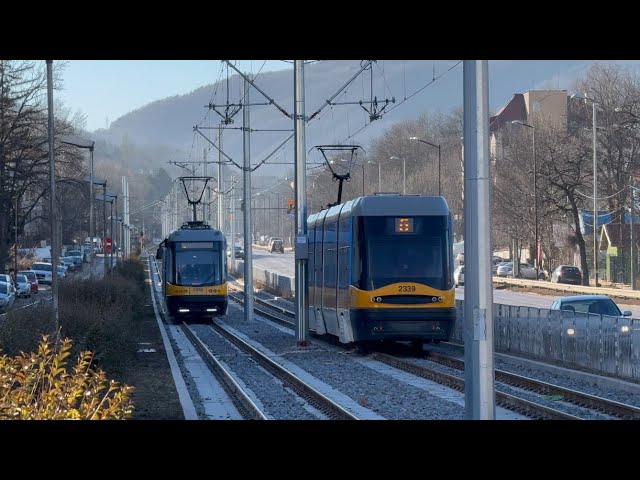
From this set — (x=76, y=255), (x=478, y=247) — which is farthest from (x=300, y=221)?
(x=76, y=255)

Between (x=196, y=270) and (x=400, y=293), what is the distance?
18.4 meters

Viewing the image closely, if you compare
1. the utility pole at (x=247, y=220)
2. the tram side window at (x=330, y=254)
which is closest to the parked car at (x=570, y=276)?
the utility pole at (x=247, y=220)

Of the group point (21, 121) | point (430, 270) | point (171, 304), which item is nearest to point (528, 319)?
point (430, 270)

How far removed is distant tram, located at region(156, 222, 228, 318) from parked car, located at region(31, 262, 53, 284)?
3735cm

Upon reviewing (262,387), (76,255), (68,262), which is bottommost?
(262,387)

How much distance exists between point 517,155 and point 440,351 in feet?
132

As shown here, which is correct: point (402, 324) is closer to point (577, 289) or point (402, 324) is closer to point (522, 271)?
point (577, 289)

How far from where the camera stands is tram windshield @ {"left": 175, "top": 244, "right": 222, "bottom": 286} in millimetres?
40625

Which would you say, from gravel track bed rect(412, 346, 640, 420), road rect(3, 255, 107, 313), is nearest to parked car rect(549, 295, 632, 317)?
gravel track bed rect(412, 346, 640, 420)

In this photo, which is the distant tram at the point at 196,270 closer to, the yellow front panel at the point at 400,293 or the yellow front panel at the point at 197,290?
the yellow front panel at the point at 197,290

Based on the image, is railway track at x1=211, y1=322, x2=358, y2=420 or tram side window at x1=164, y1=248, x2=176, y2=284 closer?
railway track at x1=211, y1=322, x2=358, y2=420

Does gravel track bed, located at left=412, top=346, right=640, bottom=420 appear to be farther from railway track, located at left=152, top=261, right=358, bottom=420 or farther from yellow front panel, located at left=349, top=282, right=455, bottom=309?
railway track, located at left=152, top=261, right=358, bottom=420

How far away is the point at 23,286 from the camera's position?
60062 millimetres
